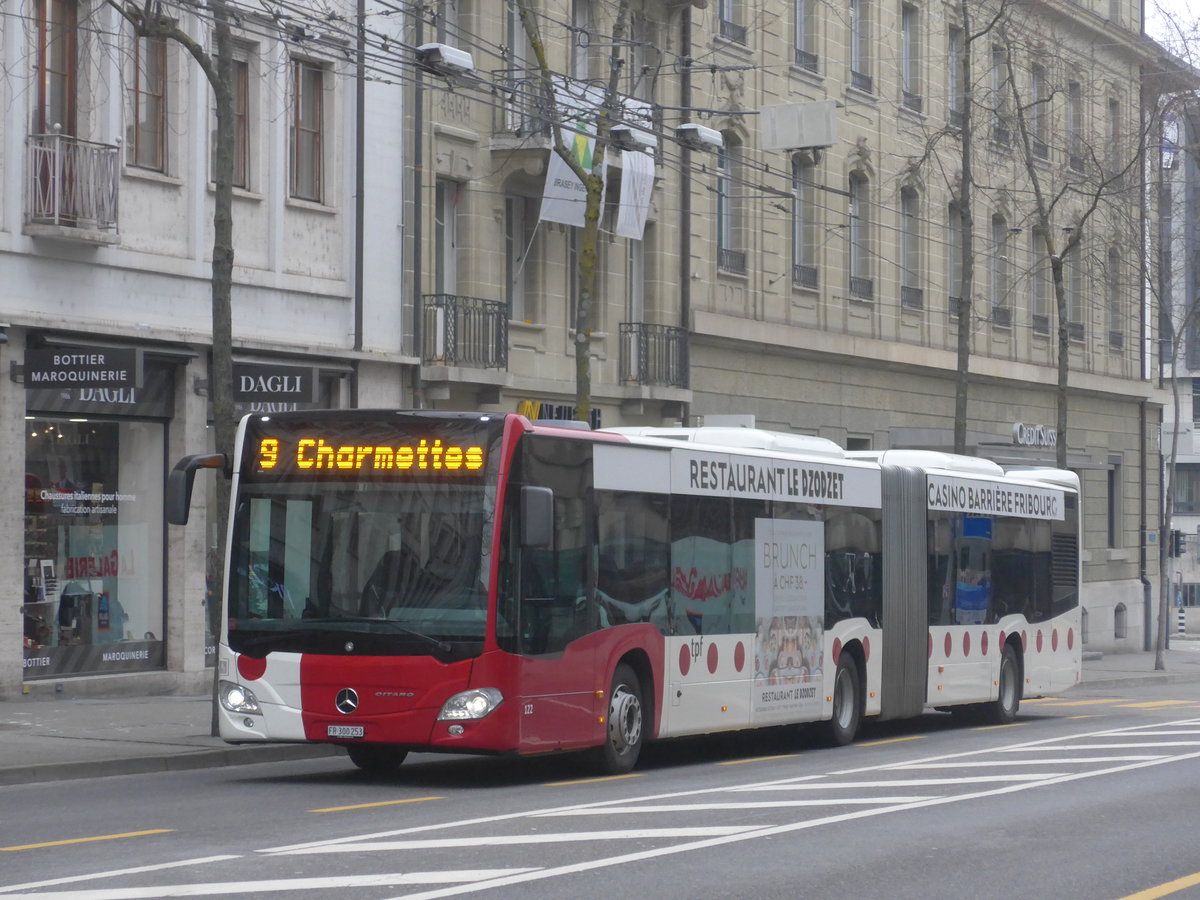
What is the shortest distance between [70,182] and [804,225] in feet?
60.0

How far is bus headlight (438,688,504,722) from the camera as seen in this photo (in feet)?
46.8

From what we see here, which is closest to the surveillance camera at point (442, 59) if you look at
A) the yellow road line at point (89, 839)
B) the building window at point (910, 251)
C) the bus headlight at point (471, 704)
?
the bus headlight at point (471, 704)

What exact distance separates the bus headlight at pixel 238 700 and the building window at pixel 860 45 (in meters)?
25.7

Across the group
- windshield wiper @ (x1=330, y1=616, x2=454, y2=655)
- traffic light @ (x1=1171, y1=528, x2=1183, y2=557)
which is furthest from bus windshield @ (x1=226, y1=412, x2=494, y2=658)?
traffic light @ (x1=1171, y1=528, x2=1183, y2=557)

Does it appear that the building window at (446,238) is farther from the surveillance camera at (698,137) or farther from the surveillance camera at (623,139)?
the surveillance camera at (698,137)

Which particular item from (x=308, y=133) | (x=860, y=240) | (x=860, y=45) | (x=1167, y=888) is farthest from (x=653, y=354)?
(x=1167, y=888)

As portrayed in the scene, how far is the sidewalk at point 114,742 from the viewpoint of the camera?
618 inches

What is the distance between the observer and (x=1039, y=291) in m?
46.7

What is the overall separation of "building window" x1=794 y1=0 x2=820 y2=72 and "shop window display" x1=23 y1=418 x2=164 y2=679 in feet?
55.7

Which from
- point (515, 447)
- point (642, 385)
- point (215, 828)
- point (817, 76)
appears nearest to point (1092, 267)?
point (817, 76)

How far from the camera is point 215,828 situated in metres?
11.8

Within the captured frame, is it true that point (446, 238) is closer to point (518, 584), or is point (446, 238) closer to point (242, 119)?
point (242, 119)

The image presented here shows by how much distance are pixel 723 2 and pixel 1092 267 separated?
54.4 feet

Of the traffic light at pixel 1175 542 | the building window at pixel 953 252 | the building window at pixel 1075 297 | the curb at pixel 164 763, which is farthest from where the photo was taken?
the traffic light at pixel 1175 542
